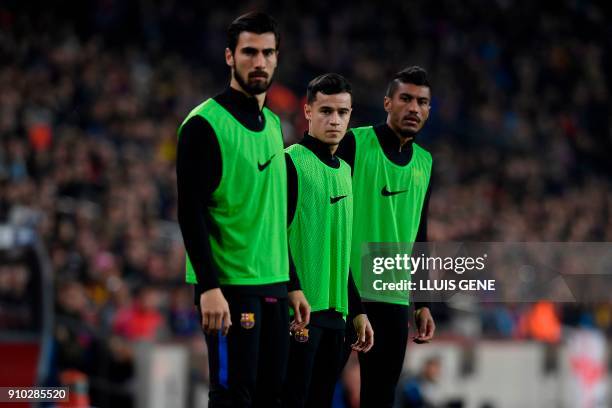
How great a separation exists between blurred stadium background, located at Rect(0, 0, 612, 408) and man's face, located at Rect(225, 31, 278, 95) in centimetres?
510

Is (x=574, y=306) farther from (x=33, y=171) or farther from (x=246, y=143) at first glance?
(x=246, y=143)

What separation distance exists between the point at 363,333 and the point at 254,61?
4.76 ft

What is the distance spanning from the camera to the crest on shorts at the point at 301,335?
5211 millimetres

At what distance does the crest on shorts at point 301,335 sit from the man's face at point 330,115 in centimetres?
92

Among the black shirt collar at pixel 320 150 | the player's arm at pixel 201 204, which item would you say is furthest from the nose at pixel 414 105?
the player's arm at pixel 201 204

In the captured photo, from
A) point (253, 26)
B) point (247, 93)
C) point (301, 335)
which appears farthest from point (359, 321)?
point (253, 26)

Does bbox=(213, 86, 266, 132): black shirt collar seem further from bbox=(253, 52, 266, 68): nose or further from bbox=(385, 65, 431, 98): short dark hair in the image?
bbox=(385, 65, 431, 98): short dark hair

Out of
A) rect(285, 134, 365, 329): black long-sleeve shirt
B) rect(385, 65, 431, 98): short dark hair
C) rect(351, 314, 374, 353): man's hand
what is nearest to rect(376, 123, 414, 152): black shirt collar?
rect(385, 65, 431, 98): short dark hair

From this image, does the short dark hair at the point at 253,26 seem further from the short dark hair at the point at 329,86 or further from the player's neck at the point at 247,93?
the short dark hair at the point at 329,86

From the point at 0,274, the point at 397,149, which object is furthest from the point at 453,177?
the point at 397,149

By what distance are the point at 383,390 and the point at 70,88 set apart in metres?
10.8

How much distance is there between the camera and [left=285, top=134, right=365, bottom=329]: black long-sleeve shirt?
5.36m

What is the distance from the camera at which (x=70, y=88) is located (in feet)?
51.4

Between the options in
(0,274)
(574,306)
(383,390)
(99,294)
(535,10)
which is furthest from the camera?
(535,10)
